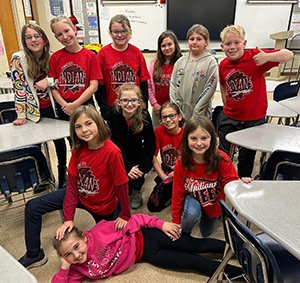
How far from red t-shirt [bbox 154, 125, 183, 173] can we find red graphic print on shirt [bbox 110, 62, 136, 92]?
0.55 m

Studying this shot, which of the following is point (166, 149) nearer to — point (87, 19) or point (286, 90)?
point (286, 90)

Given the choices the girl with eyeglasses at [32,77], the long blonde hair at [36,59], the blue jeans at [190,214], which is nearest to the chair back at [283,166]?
the blue jeans at [190,214]

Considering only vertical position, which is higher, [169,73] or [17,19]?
[17,19]

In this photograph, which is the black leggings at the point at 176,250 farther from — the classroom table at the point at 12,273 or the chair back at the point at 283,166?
the classroom table at the point at 12,273

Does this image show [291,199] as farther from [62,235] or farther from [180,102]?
[180,102]

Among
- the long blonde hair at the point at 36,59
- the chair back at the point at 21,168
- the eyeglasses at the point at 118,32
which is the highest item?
the eyeglasses at the point at 118,32

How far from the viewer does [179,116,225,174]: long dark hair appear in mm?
1375

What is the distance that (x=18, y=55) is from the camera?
1.87 metres

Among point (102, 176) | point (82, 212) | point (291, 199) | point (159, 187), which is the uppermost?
point (291, 199)

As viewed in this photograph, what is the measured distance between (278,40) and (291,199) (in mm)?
5660

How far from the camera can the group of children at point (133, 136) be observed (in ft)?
4.54

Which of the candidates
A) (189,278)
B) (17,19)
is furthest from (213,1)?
(189,278)

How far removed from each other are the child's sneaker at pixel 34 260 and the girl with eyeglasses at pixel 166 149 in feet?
2.65

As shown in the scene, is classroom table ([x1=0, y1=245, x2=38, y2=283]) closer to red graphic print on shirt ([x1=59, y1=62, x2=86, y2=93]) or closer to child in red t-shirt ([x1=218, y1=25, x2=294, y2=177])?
red graphic print on shirt ([x1=59, y1=62, x2=86, y2=93])
